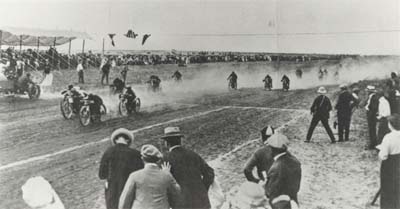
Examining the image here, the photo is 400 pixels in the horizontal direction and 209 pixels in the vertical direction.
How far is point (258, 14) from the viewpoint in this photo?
465cm

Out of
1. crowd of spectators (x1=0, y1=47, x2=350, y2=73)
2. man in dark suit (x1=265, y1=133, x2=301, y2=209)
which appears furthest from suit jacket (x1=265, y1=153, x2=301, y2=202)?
crowd of spectators (x1=0, y1=47, x2=350, y2=73)

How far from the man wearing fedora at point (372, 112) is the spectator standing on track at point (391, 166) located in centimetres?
13

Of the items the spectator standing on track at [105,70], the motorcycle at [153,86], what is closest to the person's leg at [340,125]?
the motorcycle at [153,86]

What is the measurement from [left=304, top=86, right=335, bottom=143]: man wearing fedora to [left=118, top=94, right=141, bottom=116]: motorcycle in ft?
5.57

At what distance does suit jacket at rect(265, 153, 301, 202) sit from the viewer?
3.24 meters

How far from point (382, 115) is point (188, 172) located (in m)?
2.16

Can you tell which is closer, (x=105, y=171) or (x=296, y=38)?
(x=105, y=171)

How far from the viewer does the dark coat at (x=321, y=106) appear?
4605mm

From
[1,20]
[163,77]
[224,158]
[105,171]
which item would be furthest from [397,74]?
[1,20]

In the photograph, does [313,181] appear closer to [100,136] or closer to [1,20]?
[100,136]

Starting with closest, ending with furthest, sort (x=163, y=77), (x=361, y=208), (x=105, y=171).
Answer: (x=105, y=171)
(x=361, y=208)
(x=163, y=77)

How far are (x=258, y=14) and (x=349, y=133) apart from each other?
1.48m

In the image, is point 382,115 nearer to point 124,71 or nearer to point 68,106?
point 124,71

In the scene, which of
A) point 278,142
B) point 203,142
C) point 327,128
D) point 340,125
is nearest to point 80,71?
point 203,142
